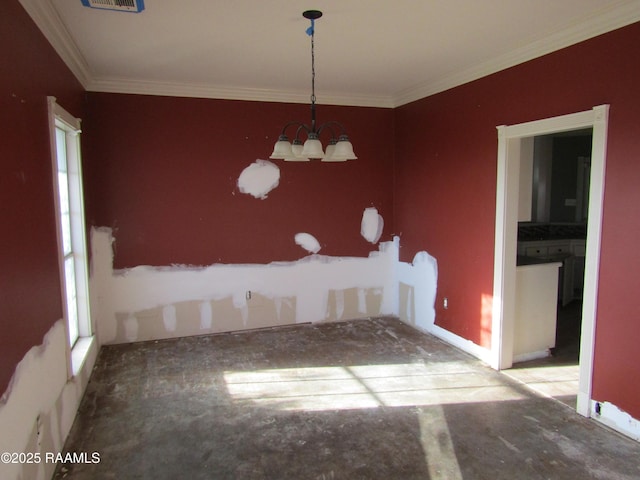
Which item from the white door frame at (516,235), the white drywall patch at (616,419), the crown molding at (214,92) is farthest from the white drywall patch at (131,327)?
the white drywall patch at (616,419)

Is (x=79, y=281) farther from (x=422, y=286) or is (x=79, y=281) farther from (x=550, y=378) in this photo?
(x=550, y=378)

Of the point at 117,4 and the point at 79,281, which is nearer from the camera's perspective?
the point at 117,4

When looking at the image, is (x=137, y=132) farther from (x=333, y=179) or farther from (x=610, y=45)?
(x=610, y=45)

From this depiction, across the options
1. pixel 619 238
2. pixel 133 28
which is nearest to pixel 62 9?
pixel 133 28

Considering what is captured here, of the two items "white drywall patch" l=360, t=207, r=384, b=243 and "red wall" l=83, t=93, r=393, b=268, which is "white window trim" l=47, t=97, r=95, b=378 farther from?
"white drywall patch" l=360, t=207, r=384, b=243

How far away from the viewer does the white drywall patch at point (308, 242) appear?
5051 mm

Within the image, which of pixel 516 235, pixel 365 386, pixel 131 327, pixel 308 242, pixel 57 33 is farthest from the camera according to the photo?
pixel 308 242

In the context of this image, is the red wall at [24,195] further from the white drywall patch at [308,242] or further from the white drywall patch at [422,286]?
the white drywall patch at [422,286]

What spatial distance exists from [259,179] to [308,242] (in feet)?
3.02

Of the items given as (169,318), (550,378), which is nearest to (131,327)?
(169,318)

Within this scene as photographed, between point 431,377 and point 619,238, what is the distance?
5.78 ft

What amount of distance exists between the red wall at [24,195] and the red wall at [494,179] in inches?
130

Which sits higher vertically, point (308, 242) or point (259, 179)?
point (259, 179)

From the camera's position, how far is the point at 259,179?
190 inches
